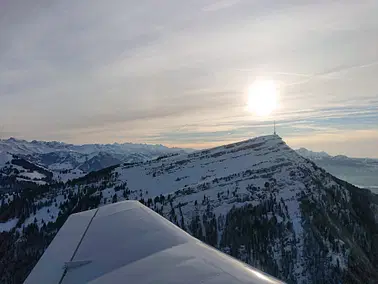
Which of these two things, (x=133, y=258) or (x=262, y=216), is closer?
(x=133, y=258)

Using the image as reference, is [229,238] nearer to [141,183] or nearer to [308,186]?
[308,186]

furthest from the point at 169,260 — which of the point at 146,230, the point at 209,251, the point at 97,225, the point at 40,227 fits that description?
the point at 40,227

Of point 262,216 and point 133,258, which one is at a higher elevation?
point 133,258

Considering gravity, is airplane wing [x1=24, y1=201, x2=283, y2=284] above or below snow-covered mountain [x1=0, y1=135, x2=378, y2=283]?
above

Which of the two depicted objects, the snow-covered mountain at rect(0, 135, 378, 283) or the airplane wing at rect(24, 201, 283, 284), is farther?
the snow-covered mountain at rect(0, 135, 378, 283)
